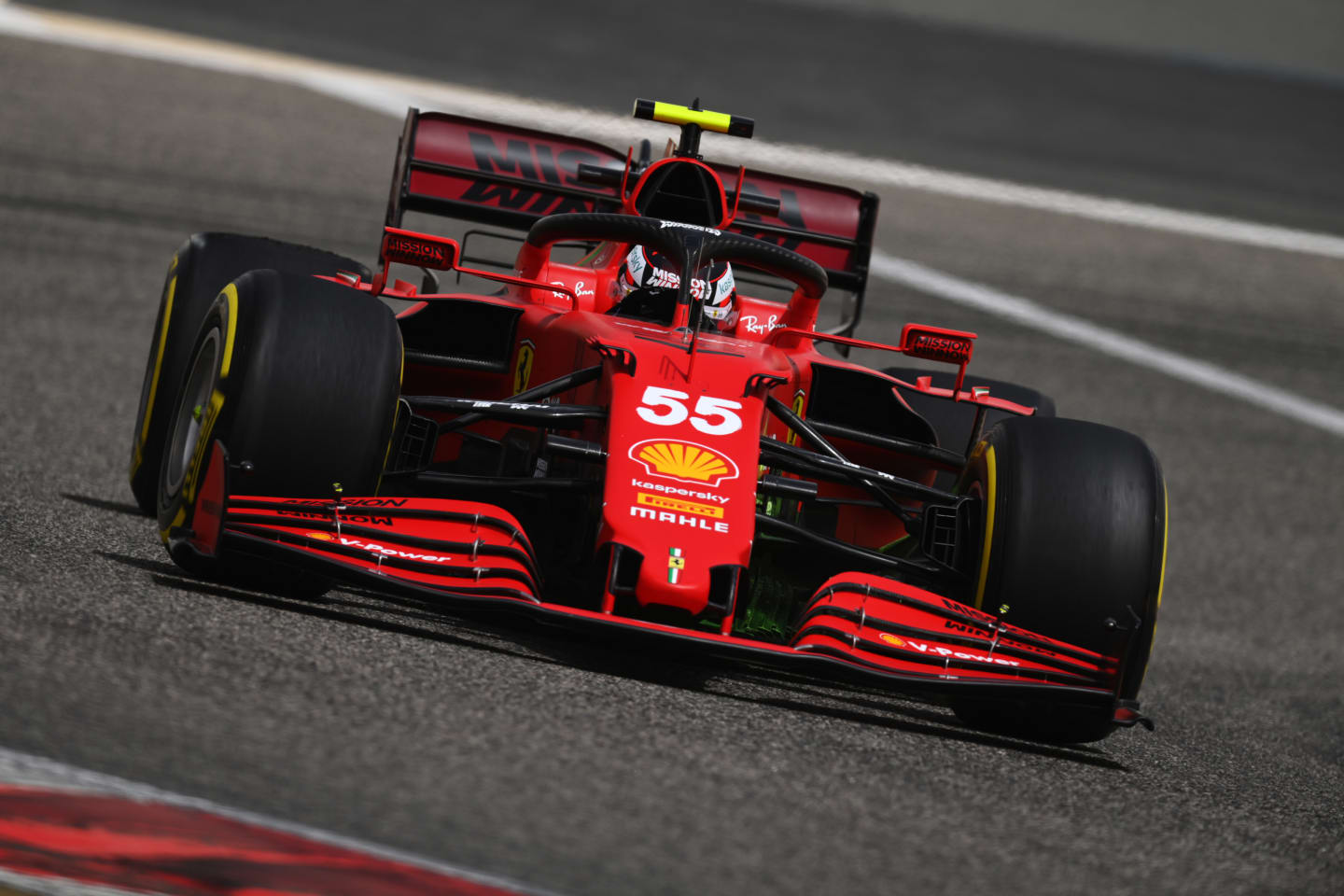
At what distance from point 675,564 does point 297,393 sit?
110cm

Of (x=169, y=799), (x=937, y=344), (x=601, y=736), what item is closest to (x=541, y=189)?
(x=937, y=344)

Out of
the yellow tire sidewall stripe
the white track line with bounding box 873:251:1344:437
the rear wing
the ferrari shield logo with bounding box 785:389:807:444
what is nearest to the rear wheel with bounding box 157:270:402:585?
the yellow tire sidewall stripe

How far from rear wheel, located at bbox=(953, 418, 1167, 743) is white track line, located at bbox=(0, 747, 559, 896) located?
2291 millimetres

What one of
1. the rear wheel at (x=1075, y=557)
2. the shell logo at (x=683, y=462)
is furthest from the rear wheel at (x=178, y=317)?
the rear wheel at (x=1075, y=557)

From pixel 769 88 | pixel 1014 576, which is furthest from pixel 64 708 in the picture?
pixel 769 88

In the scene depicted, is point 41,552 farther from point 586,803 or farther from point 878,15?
point 878,15

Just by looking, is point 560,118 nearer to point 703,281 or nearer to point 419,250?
point 703,281

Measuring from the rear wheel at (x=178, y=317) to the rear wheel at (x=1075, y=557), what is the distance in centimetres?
261

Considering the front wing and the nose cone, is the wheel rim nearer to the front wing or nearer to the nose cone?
the front wing

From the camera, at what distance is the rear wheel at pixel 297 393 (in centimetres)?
502

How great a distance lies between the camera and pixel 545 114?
20141 millimetres

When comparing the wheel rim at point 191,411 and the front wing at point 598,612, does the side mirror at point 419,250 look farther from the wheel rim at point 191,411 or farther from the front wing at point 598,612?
the front wing at point 598,612

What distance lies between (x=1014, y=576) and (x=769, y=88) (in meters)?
21.6

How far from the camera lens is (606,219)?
6148 mm
